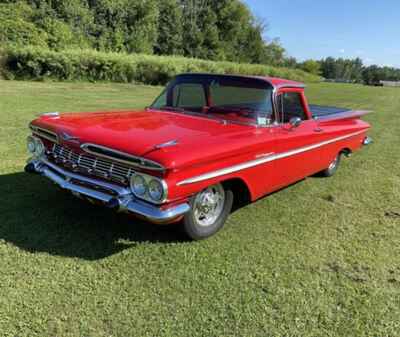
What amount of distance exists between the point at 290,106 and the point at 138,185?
2476mm

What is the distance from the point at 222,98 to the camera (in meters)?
4.40

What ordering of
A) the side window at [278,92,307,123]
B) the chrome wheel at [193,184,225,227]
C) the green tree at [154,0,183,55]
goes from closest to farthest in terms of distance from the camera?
the chrome wheel at [193,184,225,227] < the side window at [278,92,307,123] < the green tree at [154,0,183,55]

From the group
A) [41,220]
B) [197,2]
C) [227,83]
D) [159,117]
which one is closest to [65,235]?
[41,220]

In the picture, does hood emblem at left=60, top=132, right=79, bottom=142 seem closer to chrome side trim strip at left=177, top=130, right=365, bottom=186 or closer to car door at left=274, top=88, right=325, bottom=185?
chrome side trim strip at left=177, top=130, right=365, bottom=186

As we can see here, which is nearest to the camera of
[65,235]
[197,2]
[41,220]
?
[65,235]

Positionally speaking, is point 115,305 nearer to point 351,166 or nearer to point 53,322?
point 53,322

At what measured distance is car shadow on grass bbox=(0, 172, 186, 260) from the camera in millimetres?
3305

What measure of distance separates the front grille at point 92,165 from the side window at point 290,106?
211cm

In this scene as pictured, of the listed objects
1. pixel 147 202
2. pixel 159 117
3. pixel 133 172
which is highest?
pixel 159 117

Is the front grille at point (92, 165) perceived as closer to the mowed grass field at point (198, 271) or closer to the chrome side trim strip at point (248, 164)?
the chrome side trim strip at point (248, 164)

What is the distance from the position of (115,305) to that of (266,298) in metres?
1.15

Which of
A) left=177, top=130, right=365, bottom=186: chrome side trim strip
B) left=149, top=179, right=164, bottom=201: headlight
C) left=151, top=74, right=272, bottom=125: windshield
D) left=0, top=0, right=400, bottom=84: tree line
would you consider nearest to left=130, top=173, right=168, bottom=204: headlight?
left=149, top=179, right=164, bottom=201: headlight

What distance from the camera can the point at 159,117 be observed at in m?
4.19

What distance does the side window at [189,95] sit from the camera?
447 centimetres
